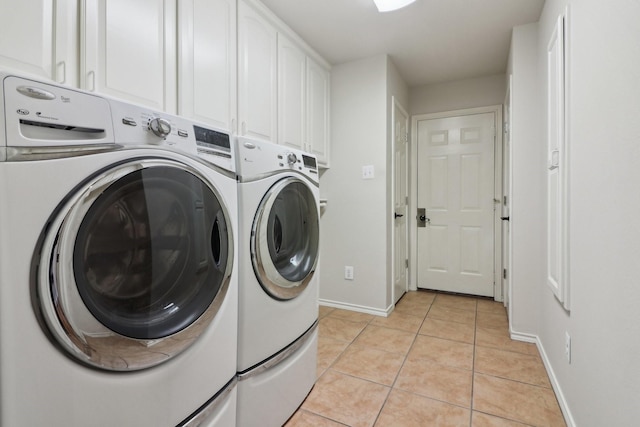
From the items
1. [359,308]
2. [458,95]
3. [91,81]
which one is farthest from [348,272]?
[91,81]

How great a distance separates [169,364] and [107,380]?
163mm

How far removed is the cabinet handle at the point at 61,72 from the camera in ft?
3.59

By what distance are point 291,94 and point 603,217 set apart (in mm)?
2033

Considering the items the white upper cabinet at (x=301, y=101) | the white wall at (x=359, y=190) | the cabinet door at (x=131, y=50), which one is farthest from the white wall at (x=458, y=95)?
the cabinet door at (x=131, y=50)

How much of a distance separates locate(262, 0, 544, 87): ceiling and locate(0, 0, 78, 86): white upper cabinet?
132cm

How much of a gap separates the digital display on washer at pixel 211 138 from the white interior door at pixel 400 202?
6.96 ft

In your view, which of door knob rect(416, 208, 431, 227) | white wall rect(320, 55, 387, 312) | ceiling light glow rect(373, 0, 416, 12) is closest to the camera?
ceiling light glow rect(373, 0, 416, 12)

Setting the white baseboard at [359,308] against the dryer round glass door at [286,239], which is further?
the white baseboard at [359,308]

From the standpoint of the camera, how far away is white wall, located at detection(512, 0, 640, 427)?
831mm

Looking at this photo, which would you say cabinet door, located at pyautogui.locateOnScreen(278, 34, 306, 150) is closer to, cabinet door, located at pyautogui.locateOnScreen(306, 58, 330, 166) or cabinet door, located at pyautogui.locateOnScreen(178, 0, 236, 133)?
cabinet door, located at pyautogui.locateOnScreen(306, 58, 330, 166)

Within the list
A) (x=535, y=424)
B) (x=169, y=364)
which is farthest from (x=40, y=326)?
(x=535, y=424)

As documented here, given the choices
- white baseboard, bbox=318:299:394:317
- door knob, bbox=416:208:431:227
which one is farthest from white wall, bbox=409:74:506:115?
white baseboard, bbox=318:299:394:317

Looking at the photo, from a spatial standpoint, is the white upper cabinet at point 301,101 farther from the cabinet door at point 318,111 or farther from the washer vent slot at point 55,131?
the washer vent slot at point 55,131

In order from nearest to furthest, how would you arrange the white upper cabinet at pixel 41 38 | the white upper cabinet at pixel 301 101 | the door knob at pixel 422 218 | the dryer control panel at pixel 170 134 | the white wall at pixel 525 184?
the dryer control panel at pixel 170 134
the white upper cabinet at pixel 41 38
the white wall at pixel 525 184
the white upper cabinet at pixel 301 101
the door knob at pixel 422 218
